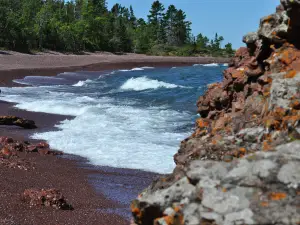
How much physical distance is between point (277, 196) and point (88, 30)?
92203 mm

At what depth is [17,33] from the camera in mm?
63500

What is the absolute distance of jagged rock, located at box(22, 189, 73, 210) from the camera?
6.94 metres

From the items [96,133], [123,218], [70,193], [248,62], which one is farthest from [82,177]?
[248,62]

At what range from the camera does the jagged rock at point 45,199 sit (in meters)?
6.94

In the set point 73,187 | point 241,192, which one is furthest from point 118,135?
point 241,192

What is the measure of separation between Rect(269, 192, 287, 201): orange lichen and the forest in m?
61.7

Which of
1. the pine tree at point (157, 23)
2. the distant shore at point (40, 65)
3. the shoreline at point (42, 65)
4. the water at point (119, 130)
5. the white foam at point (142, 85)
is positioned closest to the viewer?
the water at point (119, 130)

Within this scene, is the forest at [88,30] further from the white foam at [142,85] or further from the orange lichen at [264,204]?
the orange lichen at [264,204]

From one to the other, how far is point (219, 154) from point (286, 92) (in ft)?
2.32

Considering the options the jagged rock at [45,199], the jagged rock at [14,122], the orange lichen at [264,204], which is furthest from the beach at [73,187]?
the orange lichen at [264,204]

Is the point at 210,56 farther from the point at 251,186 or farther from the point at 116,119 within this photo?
the point at 251,186

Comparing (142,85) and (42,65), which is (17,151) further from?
(42,65)

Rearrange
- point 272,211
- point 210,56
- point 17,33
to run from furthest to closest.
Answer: point 210,56
point 17,33
point 272,211

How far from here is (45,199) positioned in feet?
23.1
